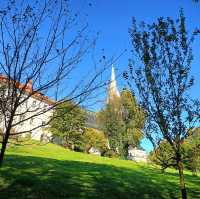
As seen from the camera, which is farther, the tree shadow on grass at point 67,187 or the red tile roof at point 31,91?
the tree shadow on grass at point 67,187

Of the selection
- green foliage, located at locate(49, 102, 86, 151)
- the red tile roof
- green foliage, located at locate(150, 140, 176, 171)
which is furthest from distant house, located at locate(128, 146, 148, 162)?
the red tile roof

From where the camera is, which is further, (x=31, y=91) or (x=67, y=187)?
(x=67, y=187)

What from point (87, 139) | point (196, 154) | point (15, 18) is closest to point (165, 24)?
point (196, 154)

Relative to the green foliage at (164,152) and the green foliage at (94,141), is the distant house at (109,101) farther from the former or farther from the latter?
the green foliage at (94,141)

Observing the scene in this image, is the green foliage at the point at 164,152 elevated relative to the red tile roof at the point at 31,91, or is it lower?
lower

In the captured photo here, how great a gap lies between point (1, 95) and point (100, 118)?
5955 centimetres

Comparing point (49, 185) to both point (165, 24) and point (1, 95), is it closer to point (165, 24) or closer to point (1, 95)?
point (1, 95)

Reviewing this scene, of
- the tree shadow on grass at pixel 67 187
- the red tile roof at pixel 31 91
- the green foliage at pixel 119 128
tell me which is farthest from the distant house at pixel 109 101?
the tree shadow on grass at pixel 67 187

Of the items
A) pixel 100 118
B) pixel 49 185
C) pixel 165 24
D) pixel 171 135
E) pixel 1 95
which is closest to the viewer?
pixel 1 95

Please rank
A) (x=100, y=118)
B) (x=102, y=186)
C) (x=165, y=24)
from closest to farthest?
(x=165, y=24)
(x=102, y=186)
(x=100, y=118)

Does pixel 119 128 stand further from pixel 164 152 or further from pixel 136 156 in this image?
pixel 164 152

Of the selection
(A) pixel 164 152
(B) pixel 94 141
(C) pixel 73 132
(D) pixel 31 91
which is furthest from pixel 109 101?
(D) pixel 31 91

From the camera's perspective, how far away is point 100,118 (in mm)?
67625

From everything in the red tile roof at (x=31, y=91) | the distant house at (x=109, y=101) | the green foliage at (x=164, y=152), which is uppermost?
the distant house at (x=109, y=101)
